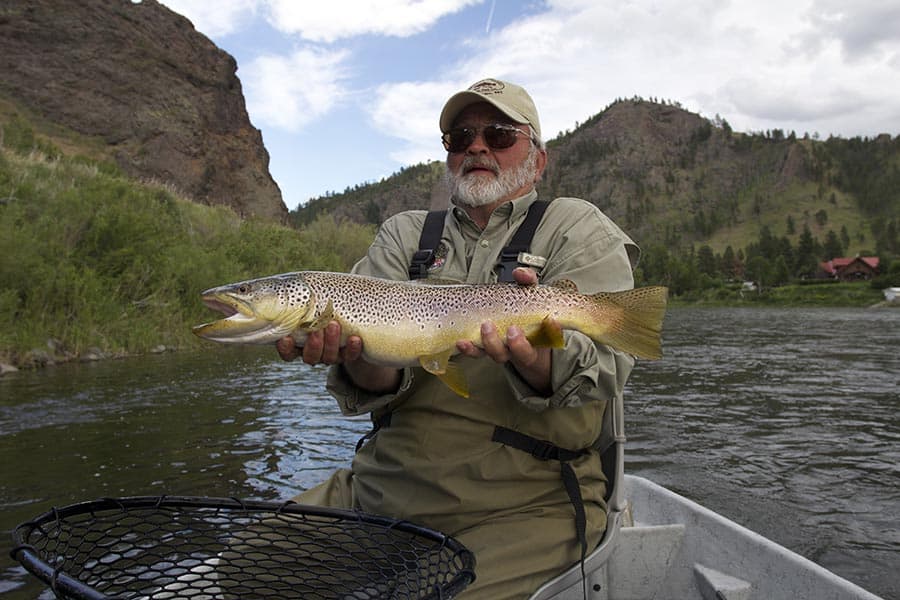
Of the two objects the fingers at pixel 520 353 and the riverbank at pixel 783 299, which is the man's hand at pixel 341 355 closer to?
the fingers at pixel 520 353

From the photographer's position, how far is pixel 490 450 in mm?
2734

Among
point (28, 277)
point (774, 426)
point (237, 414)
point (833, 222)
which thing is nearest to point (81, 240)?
point (28, 277)

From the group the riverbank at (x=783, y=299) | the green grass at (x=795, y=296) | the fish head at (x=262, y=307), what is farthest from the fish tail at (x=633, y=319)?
the green grass at (x=795, y=296)

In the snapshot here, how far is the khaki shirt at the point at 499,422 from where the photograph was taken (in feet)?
8.78

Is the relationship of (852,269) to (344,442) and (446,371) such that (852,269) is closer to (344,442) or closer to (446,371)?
(344,442)

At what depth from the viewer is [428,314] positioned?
2.75m

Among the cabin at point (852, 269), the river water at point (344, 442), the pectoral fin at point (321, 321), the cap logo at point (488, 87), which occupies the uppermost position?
the cabin at point (852, 269)

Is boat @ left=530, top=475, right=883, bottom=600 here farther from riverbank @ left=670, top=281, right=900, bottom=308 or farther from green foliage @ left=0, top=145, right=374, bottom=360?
riverbank @ left=670, top=281, right=900, bottom=308

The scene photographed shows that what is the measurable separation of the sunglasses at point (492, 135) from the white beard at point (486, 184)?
95 millimetres

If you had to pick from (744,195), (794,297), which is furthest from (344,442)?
(744,195)

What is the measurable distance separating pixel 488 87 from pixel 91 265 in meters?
16.8

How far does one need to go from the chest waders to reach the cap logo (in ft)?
1.99

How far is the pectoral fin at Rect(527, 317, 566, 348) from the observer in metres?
2.56

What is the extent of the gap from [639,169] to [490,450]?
20672 centimetres
